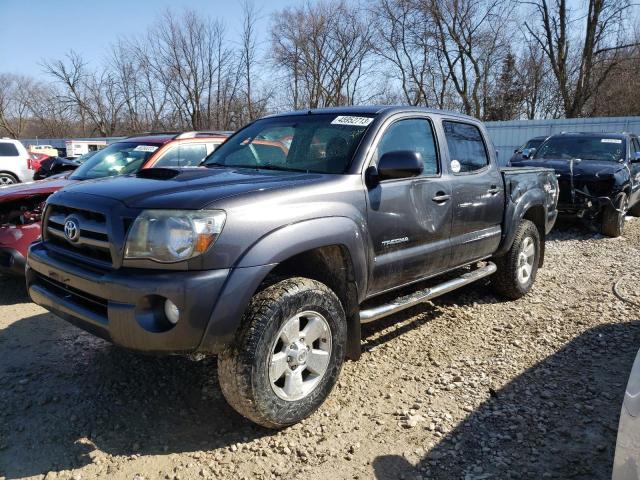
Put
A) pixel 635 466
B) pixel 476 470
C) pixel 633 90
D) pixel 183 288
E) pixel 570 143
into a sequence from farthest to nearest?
pixel 633 90
pixel 570 143
pixel 476 470
pixel 183 288
pixel 635 466

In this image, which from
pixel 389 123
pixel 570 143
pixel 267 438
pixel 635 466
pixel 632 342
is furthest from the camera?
pixel 570 143

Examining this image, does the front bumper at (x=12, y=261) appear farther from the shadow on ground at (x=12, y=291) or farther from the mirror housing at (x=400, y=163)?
the mirror housing at (x=400, y=163)

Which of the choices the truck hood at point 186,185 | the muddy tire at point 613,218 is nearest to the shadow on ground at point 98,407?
the truck hood at point 186,185

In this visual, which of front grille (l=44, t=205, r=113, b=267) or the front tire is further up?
front grille (l=44, t=205, r=113, b=267)

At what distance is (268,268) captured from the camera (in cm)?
247

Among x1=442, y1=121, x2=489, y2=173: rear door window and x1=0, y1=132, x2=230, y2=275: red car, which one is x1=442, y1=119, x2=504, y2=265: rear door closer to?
x1=442, y1=121, x2=489, y2=173: rear door window

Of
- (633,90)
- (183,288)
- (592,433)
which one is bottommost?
(592,433)

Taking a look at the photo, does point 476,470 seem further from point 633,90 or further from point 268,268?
point 633,90

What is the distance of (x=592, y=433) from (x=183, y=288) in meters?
2.39

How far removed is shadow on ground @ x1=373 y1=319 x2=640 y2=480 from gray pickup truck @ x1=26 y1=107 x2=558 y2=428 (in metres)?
0.78

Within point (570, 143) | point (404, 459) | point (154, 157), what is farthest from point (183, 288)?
point (570, 143)

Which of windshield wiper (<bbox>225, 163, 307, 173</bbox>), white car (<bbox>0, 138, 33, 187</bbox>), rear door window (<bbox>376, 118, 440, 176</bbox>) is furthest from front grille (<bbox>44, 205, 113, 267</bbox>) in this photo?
white car (<bbox>0, 138, 33, 187</bbox>)

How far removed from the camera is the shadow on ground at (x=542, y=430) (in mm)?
2455

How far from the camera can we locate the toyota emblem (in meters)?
2.64
